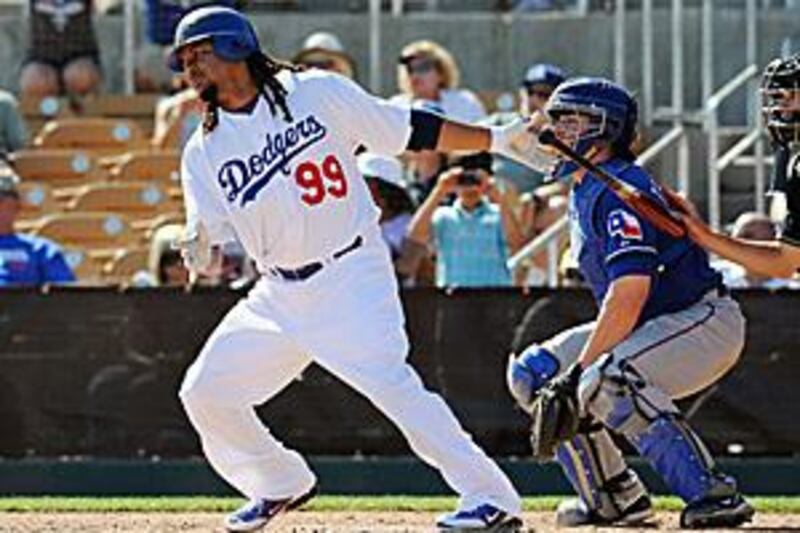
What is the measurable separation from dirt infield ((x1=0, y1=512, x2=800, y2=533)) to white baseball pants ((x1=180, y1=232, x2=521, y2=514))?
476 mm

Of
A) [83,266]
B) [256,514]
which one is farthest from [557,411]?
[83,266]

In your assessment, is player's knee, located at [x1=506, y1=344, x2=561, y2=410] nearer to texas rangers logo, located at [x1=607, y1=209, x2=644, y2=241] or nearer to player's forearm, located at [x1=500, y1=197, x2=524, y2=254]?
texas rangers logo, located at [x1=607, y1=209, x2=644, y2=241]

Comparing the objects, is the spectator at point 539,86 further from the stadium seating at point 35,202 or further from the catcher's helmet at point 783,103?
the catcher's helmet at point 783,103

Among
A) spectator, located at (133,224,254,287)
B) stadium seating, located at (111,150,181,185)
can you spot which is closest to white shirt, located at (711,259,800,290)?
spectator, located at (133,224,254,287)

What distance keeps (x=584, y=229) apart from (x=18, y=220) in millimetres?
8486

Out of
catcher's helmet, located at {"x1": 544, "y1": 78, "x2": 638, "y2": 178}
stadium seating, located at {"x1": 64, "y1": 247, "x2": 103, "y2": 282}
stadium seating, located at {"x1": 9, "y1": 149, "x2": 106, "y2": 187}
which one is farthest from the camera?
stadium seating, located at {"x1": 9, "y1": 149, "x2": 106, "y2": 187}

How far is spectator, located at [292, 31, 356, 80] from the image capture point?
55.1 feet

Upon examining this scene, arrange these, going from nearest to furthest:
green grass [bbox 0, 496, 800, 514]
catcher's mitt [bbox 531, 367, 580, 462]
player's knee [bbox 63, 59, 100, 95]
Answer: catcher's mitt [bbox 531, 367, 580, 462]
green grass [bbox 0, 496, 800, 514]
player's knee [bbox 63, 59, 100, 95]

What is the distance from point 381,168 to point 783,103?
5.87 m

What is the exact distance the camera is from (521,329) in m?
13.5

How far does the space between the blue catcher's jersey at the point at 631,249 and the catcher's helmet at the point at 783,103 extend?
480 millimetres

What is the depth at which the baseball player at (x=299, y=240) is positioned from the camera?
28.9ft

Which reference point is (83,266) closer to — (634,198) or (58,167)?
(58,167)

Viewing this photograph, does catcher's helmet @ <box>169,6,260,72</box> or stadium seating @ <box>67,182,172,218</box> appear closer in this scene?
catcher's helmet @ <box>169,6,260,72</box>
